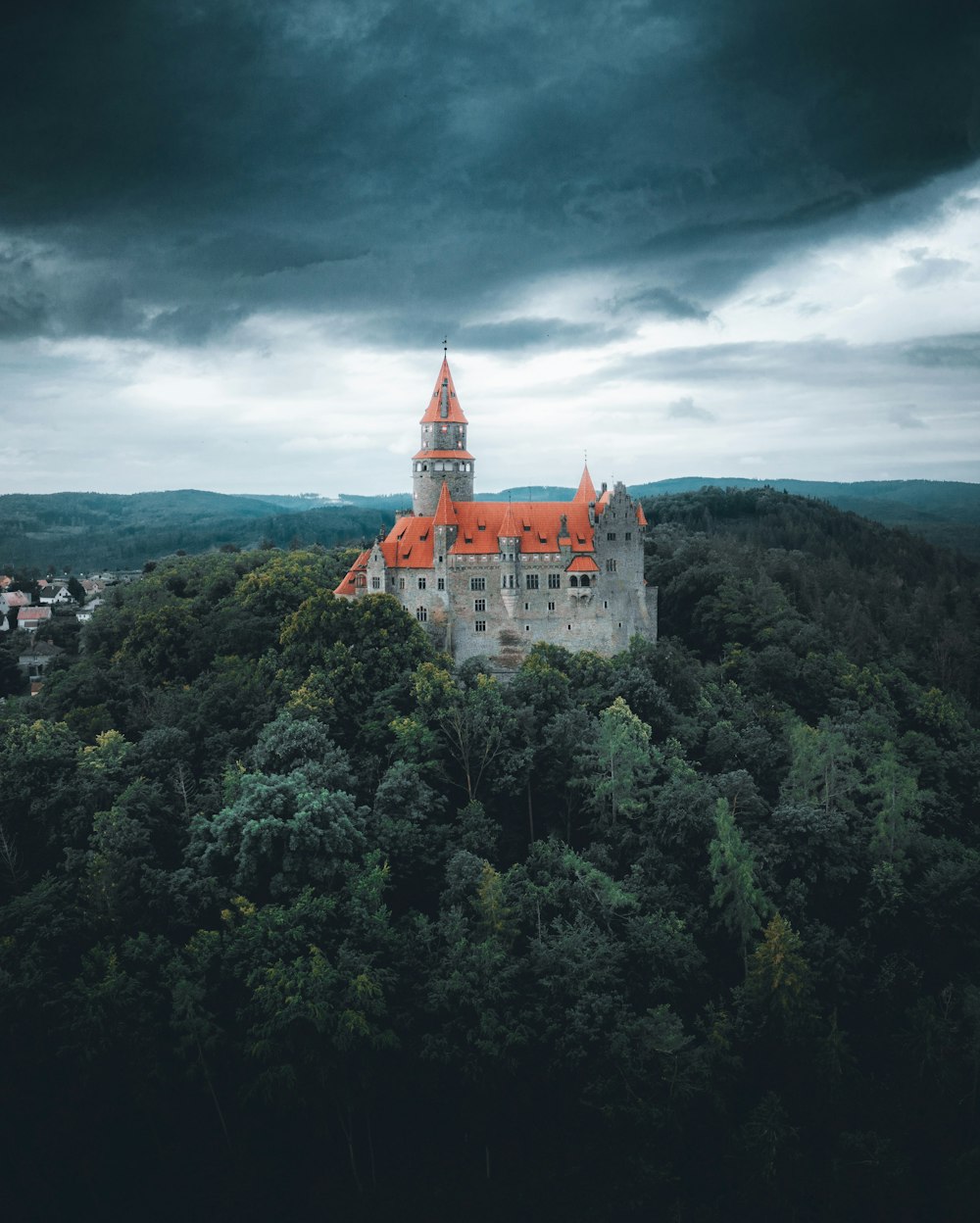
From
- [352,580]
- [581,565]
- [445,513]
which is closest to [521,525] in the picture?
[581,565]

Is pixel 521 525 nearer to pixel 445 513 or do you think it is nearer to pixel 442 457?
pixel 445 513

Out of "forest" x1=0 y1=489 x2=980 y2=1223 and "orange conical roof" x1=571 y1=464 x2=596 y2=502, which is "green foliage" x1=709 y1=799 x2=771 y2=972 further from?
"orange conical roof" x1=571 y1=464 x2=596 y2=502

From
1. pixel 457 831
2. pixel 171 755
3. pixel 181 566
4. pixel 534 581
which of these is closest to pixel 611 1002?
pixel 457 831

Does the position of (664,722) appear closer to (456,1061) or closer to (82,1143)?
(456,1061)

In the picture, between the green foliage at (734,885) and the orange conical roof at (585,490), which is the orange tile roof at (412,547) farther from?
the green foliage at (734,885)

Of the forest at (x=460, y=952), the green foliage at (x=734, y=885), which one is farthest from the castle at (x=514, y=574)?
the green foliage at (x=734, y=885)

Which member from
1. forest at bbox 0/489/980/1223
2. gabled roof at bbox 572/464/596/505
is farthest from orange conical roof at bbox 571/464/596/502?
forest at bbox 0/489/980/1223
